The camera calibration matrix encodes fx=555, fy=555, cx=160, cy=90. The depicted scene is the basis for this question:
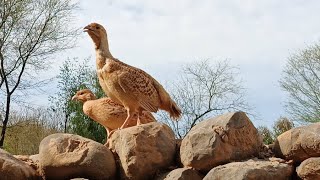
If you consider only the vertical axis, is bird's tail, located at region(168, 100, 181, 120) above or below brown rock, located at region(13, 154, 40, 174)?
above

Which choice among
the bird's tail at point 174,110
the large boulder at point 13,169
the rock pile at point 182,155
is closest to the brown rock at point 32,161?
the rock pile at point 182,155

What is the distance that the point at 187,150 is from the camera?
12.4 feet

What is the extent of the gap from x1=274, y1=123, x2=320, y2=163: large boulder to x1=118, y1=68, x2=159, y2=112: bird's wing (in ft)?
3.64

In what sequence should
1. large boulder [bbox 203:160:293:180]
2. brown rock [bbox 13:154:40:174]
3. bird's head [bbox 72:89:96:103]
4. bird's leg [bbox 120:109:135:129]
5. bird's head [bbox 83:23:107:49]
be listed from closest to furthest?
large boulder [bbox 203:160:293:180]
brown rock [bbox 13:154:40:174]
bird's leg [bbox 120:109:135:129]
bird's head [bbox 83:23:107:49]
bird's head [bbox 72:89:96:103]

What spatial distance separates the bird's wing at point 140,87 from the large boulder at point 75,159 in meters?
0.50

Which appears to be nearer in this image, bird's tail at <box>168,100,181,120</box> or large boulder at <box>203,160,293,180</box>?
large boulder at <box>203,160,293,180</box>

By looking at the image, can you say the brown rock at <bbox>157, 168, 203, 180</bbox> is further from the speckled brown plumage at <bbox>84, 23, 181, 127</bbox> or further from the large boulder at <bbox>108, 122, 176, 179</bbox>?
the speckled brown plumage at <bbox>84, 23, 181, 127</bbox>

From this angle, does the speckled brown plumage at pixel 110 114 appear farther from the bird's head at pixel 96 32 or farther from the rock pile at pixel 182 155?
the bird's head at pixel 96 32

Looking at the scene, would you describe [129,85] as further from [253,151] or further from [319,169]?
[319,169]

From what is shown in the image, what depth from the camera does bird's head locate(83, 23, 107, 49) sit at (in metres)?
4.46

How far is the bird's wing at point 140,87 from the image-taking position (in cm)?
426

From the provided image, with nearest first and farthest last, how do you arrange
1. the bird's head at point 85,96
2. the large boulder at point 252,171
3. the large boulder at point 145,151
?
1. the large boulder at point 252,171
2. the large boulder at point 145,151
3. the bird's head at point 85,96

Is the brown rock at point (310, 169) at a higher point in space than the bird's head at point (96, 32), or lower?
lower

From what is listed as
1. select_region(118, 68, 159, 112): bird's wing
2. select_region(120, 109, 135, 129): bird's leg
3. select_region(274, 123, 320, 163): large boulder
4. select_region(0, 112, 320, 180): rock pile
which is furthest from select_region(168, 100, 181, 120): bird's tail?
select_region(274, 123, 320, 163): large boulder
